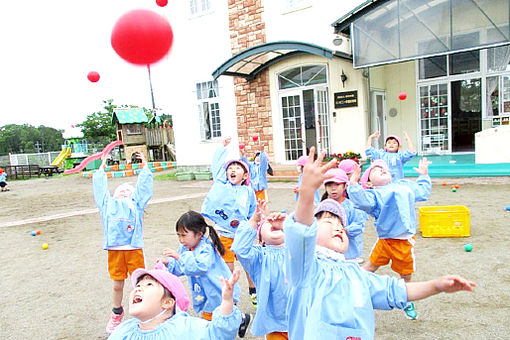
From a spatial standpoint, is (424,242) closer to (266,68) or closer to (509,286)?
(509,286)

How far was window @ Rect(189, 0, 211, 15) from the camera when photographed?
14.5 metres

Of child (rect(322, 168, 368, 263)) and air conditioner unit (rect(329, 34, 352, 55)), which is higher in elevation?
air conditioner unit (rect(329, 34, 352, 55))

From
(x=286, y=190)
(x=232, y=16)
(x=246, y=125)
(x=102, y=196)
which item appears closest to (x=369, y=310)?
(x=102, y=196)

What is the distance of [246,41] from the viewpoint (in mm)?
13602

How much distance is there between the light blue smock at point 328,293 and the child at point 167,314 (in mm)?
313

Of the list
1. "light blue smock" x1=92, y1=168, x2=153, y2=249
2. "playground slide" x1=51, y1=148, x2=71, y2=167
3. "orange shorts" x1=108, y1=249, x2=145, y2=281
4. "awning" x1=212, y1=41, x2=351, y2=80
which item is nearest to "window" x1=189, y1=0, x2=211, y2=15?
"awning" x1=212, y1=41, x2=351, y2=80

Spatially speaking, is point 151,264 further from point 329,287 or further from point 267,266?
point 329,287

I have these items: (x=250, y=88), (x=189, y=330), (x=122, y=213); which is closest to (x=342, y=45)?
(x=250, y=88)

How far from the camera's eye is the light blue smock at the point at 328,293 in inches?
65.0

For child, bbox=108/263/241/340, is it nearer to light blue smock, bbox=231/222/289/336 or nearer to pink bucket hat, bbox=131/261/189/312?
pink bucket hat, bbox=131/261/189/312

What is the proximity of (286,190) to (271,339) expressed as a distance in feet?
26.6

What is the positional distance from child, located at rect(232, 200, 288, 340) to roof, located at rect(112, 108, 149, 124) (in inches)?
940

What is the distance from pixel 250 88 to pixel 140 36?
7.63 meters

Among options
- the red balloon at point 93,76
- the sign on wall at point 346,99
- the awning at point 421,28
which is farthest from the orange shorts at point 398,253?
the sign on wall at point 346,99
